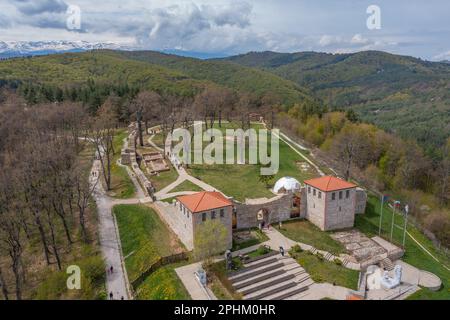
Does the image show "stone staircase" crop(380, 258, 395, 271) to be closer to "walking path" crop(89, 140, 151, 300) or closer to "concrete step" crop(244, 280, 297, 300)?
"concrete step" crop(244, 280, 297, 300)

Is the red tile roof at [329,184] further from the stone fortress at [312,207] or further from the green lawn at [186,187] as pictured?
the green lawn at [186,187]

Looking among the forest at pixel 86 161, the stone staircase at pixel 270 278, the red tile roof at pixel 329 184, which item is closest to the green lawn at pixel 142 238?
the forest at pixel 86 161

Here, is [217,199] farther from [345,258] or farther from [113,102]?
[113,102]

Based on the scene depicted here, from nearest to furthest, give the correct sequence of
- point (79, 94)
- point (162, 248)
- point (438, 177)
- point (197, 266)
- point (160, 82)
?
point (197, 266), point (162, 248), point (438, 177), point (79, 94), point (160, 82)

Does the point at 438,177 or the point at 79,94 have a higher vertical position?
the point at 79,94

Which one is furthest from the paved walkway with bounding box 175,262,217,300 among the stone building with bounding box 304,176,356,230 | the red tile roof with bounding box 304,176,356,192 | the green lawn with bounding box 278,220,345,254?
the red tile roof with bounding box 304,176,356,192

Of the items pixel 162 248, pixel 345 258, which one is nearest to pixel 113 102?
pixel 162 248
